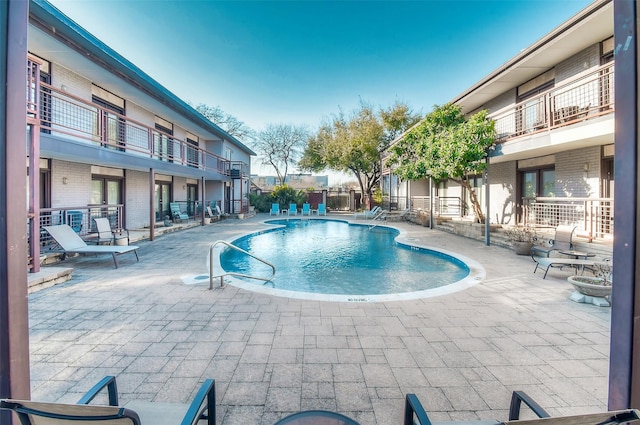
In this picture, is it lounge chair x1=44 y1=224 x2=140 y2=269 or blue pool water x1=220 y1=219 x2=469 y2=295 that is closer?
lounge chair x1=44 y1=224 x2=140 y2=269

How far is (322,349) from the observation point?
3.23 meters

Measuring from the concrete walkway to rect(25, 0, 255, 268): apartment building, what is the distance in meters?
3.31

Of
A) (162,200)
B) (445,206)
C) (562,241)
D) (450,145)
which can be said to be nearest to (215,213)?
(162,200)

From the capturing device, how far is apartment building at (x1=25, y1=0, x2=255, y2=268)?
21.8 ft

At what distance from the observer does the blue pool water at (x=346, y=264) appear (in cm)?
676

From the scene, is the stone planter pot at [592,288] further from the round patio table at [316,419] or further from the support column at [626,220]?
the round patio table at [316,419]

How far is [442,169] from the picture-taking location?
1092 centimetres

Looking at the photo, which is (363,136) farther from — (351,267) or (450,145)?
(351,267)

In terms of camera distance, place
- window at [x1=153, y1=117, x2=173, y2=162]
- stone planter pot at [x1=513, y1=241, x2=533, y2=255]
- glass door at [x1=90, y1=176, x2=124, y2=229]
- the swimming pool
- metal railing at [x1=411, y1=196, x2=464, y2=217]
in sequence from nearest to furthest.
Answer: the swimming pool
stone planter pot at [x1=513, y1=241, x2=533, y2=255]
glass door at [x1=90, y1=176, x2=124, y2=229]
window at [x1=153, y1=117, x2=173, y2=162]
metal railing at [x1=411, y1=196, x2=464, y2=217]

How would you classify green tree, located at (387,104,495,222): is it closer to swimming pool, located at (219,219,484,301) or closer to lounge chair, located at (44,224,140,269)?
swimming pool, located at (219,219,484,301)

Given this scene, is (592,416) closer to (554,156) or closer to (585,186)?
(585,186)

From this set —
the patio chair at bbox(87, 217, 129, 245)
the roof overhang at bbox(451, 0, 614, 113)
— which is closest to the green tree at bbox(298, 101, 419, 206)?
the roof overhang at bbox(451, 0, 614, 113)

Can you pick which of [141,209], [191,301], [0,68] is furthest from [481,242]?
[141,209]

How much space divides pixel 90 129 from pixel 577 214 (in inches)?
626
